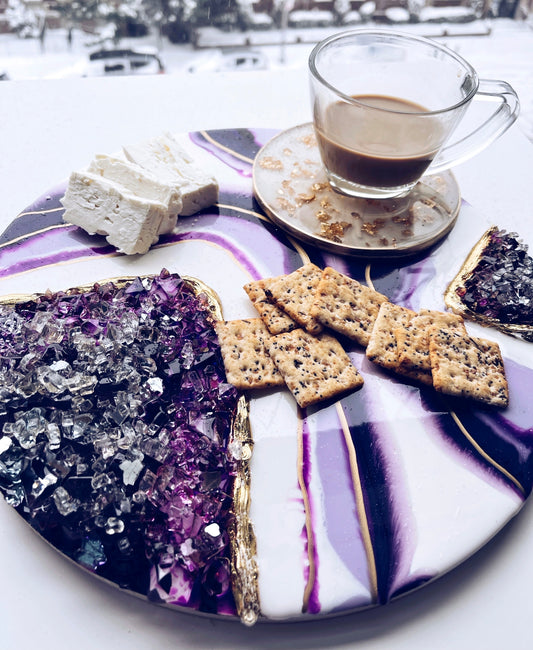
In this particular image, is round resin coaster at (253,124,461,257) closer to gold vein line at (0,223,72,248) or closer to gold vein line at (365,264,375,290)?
gold vein line at (365,264,375,290)

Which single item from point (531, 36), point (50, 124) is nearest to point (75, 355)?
point (50, 124)

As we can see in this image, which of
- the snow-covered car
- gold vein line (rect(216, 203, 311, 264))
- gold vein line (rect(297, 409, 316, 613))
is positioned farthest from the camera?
the snow-covered car

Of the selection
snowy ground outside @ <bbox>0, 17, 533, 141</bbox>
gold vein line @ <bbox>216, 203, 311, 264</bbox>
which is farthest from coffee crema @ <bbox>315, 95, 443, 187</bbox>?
snowy ground outside @ <bbox>0, 17, 533, 141</bbox>

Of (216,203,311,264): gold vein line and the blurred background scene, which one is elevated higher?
the blurred background scene

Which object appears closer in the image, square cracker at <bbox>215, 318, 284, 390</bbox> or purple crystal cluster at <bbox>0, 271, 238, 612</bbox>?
purple crystal cluster at <bbox>0, 271, 238, 612</bbox>

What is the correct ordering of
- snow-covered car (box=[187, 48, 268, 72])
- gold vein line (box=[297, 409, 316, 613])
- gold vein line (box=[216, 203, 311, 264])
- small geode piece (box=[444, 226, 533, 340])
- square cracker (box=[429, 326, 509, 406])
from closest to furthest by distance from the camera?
gold vein line (box=[297, 409, 316, 613]) → square cracker (box=[429, 326, 509, 406]) → small geode piece (box=[444, 226, 533, 340]) → gold vein line (box=[216, 203, 311, 264]) → snow-covered car (box=[187, 48, 268, 72])

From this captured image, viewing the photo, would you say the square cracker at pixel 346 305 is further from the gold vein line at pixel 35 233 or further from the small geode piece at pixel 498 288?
the gold vein line at pixel 35 233

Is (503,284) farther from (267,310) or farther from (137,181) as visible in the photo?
(137,181)

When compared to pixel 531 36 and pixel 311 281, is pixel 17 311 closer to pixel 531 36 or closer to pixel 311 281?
pixel 311 281
